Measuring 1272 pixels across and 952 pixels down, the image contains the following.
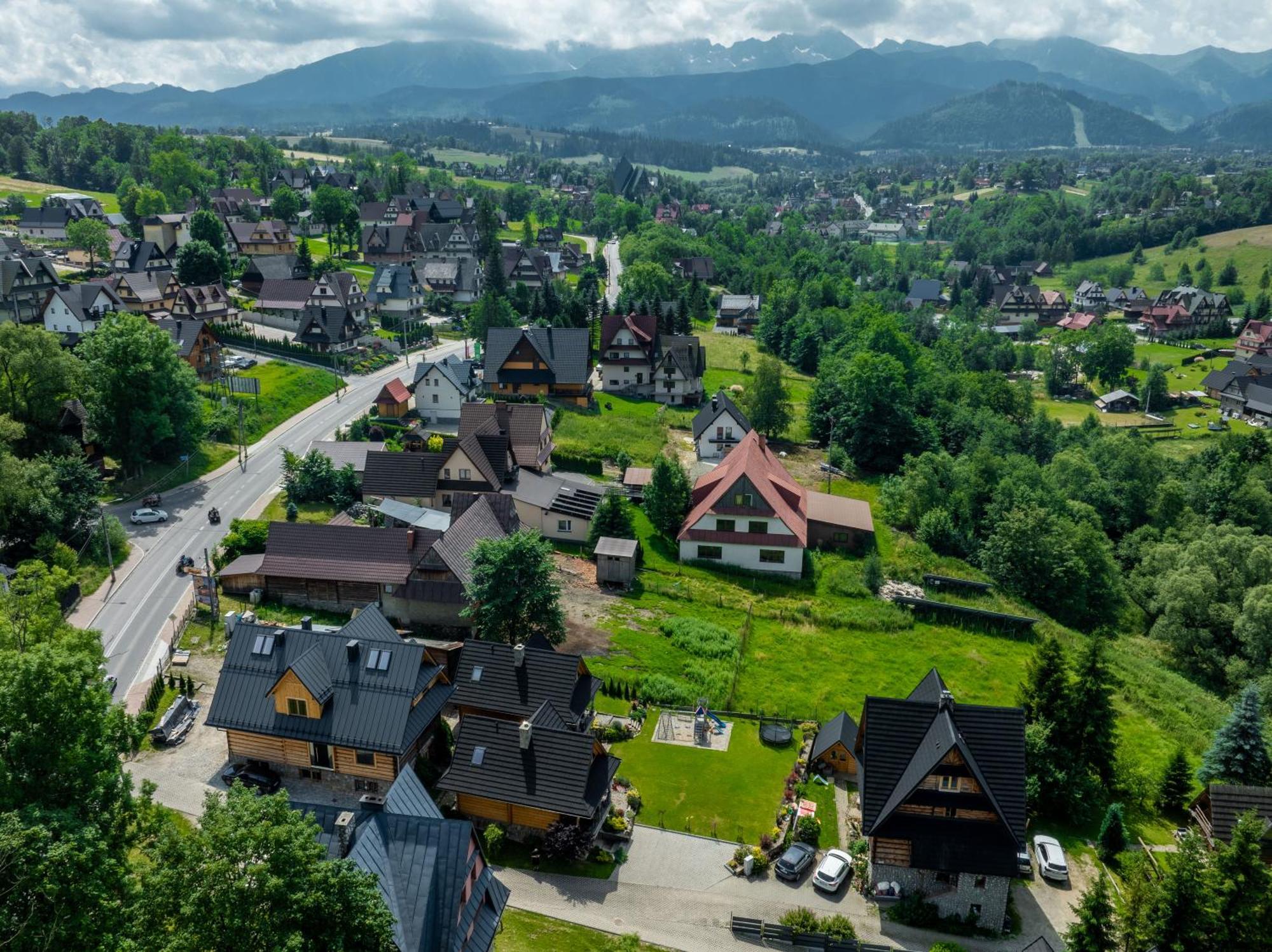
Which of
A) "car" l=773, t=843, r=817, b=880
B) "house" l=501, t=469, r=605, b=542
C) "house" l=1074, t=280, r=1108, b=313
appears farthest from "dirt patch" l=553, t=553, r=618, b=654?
"house" l=1074, t=280, r=1108, b=313

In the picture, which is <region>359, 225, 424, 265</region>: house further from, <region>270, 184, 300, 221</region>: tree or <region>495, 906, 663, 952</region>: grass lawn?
<region>495, 906, 663, 952</region>: grass lawn

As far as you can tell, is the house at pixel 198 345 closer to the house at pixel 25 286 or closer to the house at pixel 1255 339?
the house at pixel 25 286

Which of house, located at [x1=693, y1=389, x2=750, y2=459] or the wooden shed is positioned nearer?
the wooden shed

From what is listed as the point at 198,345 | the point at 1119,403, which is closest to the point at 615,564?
the point at 198,345

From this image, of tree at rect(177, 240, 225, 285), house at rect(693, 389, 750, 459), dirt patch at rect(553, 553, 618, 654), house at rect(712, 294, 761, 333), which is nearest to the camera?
dirt patch at rect(553, 553, 618, 654)

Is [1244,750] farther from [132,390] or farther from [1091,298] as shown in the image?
[1091,298]

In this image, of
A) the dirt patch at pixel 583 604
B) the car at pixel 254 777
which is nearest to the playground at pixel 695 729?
the dirt patch at pixel 583 604
